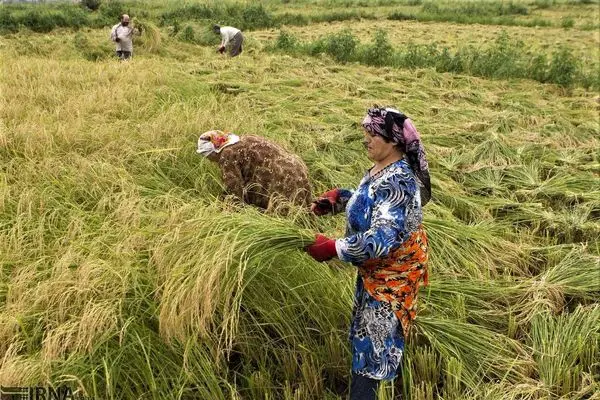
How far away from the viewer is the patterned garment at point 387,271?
1.65m

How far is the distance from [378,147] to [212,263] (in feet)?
2.48

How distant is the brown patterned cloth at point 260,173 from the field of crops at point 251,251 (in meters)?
0.25

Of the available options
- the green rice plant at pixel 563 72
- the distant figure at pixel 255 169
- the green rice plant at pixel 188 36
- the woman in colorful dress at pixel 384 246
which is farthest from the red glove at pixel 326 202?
the green rice plant at pixel 188 36

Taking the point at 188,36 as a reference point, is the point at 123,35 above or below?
above

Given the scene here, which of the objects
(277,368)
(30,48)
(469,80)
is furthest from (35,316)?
(30,48)

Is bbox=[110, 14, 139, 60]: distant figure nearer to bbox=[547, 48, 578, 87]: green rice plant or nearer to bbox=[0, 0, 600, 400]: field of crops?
bbox=[0, 0, 600, 400]: field of crops

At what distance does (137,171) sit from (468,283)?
2339 mm

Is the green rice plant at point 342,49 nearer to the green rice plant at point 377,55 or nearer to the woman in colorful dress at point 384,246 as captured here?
the green rice plant at point 377,55

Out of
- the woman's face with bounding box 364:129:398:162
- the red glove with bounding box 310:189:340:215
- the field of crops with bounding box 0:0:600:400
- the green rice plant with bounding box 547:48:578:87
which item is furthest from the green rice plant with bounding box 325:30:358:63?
the woman's face with bounding box 364:129:398:162

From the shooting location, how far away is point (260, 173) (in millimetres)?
2971

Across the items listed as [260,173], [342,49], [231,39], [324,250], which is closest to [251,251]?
[324,250]

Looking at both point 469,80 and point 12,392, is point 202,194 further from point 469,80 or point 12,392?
point 469,80

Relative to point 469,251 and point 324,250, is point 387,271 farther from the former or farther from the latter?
point 469,251

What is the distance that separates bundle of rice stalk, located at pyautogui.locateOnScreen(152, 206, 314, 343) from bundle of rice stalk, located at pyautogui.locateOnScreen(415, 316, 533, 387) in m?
0.78
